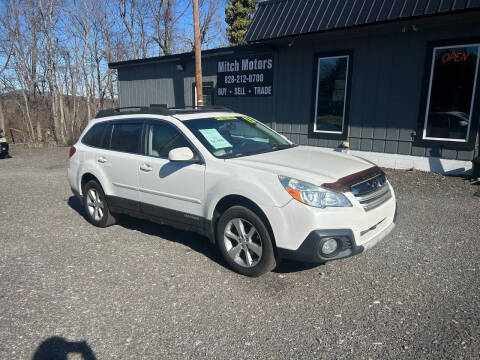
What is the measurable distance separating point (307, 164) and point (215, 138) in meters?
1.16

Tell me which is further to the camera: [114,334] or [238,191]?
[238,191]

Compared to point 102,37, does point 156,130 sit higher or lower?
lower

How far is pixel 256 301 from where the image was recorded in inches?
129

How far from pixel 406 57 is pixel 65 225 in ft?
26.8

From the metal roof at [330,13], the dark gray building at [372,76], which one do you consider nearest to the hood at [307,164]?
the metal roof at [330,13]

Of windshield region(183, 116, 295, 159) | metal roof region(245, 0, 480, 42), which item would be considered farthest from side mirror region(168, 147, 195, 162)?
metal roof region(245, 0, 480, 42)

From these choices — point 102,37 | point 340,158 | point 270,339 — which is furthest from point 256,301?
point 102,37

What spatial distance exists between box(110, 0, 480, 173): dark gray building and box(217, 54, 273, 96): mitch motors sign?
0.11ft

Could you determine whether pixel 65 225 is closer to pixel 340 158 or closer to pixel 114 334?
pixel 114 334

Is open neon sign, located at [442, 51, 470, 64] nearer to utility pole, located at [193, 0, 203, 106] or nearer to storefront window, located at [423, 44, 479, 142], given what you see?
storefront window, located at [423, 44, 479, 142]

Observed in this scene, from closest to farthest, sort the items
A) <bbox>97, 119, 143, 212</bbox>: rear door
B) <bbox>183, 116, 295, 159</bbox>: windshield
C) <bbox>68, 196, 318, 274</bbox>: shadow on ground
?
<bbox>68, 196, 318, 274</bbox>: shadow on ground
<bbox>183, 116, 295, 159</bbox>: windshield
<bbox>97, 119, 143, 212</bbox>: rear door

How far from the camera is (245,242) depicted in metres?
3.64

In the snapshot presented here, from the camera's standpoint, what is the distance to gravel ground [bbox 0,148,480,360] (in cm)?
268

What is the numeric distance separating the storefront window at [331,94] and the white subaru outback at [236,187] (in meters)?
5.37
